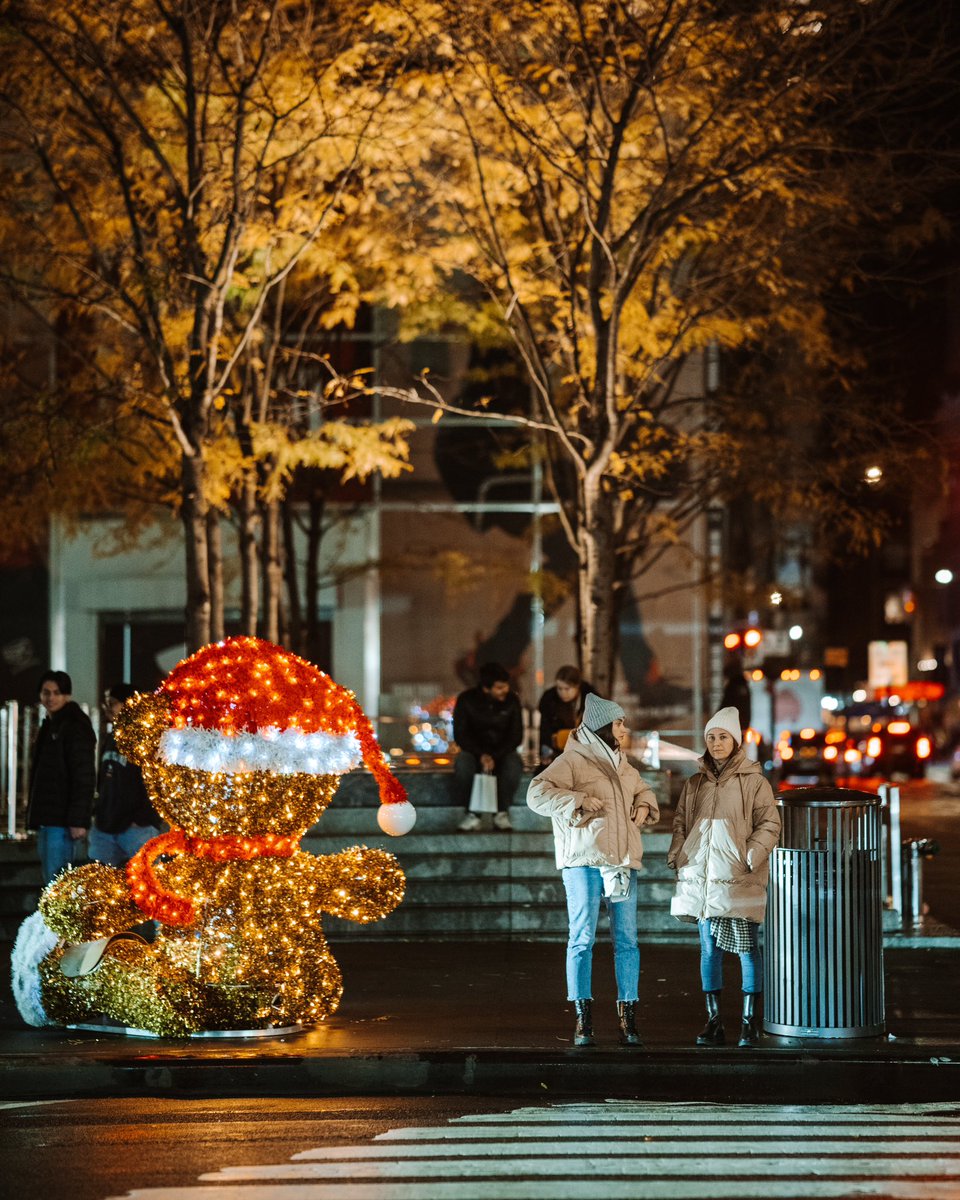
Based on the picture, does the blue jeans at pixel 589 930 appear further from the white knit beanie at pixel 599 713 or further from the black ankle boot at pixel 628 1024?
the white knit beanie at pixel 599 713

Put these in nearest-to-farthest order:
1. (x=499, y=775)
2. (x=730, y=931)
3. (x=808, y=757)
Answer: (x=730, y=931), (x=499, y=775), (x=808, y=757)

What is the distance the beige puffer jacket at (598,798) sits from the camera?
9281mm

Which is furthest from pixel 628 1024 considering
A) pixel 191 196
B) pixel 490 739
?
pixel 191 196

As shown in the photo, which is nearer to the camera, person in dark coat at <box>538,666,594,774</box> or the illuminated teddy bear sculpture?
the illuminated teddy bear sculpture

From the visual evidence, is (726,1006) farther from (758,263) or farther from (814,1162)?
(758,263)

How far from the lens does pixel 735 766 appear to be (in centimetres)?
953

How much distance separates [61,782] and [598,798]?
4.51m

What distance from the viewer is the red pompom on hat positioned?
953 centimetres

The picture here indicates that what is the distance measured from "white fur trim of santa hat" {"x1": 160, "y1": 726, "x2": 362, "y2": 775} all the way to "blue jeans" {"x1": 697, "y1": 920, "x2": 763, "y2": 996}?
224cm

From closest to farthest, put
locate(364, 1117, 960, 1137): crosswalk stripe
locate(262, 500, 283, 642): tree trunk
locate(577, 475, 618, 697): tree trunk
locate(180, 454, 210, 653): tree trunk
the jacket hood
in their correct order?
locate(364, 1117, 960, 1137): crosswalk stripe
the jacket hood
locate(180, 454, 210, 653): tree trunk
locate(577, 475, 618, 697): tree trunk
locate(262, 500, 283, 642): tree trunk

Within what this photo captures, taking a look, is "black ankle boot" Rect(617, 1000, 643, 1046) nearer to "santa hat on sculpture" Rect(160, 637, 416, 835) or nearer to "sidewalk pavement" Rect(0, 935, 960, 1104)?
"sidewalk pavement" Rect(0, 935, 960, 1104)

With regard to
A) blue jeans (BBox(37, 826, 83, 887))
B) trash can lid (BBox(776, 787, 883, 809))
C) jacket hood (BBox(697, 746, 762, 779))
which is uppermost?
jacket hood (BBox(697, 746, 762, 779))

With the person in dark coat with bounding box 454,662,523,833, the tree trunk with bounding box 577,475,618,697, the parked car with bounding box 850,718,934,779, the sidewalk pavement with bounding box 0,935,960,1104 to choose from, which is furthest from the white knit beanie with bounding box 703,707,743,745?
the parked car with bounding box 850,718,934,779

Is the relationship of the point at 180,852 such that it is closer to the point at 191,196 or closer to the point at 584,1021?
the point at 584,1021
